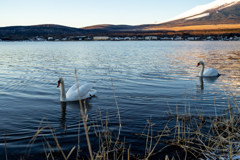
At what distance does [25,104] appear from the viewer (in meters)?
8.63

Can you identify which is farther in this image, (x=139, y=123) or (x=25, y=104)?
(x=25, y=104)

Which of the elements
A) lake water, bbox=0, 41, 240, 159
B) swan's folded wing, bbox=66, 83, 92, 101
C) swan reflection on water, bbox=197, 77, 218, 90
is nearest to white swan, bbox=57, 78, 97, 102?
swan's folded wing, bbox=66, 83, 92, 101

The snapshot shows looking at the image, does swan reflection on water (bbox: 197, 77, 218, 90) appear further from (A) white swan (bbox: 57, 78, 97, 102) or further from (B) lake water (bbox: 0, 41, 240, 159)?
(A) white swan (bbox: 57, 78, 97, 102)

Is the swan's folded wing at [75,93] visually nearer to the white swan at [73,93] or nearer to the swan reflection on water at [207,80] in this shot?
the white swan at [73,93]

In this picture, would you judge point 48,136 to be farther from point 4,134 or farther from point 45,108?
point 45,108

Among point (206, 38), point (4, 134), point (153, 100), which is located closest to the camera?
point (4, 134)

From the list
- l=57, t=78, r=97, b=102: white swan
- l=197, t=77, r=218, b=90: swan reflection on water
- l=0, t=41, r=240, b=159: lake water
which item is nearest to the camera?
l=0, t=41, r=240, b=159: lake water

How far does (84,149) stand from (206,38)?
371 ft

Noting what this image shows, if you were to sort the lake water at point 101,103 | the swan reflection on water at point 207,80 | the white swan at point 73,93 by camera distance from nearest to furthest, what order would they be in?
the lake water at point 101,103
the white swan at point 73,93
the swan reflection on water at point 207,80

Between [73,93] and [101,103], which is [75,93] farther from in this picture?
[101,103]

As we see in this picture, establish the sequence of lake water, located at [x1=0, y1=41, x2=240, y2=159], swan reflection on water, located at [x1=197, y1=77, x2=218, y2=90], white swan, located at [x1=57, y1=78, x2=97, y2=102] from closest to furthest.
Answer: lake water, located at [x1=0, y1=41, x2=240, y2=159], white swan, located at [x1=57, y1=78, x2=97, y2=102], swan reflection on water, located at [x1=197, y1=77, x2=218, y2=90]

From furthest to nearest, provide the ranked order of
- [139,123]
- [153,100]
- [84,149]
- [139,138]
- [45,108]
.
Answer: [153,100] < [45,108] < [139,123] < [139,138] < [84,149]

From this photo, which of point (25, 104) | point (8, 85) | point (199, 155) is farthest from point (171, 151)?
point (8, 85)

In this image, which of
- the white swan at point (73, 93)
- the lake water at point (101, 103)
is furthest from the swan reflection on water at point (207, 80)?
the white swan at point (73, 93)
